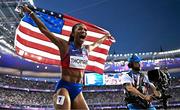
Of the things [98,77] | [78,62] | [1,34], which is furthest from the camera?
[98,77]

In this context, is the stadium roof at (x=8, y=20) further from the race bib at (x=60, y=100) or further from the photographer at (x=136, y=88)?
the race bib at (x=60, y=100)

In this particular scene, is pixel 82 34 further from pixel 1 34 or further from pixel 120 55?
pixel 120 55

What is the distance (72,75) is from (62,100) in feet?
1.90

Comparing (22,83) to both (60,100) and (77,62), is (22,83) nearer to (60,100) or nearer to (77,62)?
(77,62)

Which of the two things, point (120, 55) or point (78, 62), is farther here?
point (120, 55)

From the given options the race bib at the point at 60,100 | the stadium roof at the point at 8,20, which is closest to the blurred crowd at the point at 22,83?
the stadium roof at the point at 8,20

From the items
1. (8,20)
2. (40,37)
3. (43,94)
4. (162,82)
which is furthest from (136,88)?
(43,94)

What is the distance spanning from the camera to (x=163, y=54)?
56031mm

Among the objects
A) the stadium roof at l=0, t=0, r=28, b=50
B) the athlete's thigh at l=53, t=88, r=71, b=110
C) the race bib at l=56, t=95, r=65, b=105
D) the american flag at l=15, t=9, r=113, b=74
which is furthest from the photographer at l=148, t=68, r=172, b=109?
the stadium roof at l=0, t=0, r=28, b=50

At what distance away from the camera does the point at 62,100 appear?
545 centimetres

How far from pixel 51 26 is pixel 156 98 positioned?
19.7 feet

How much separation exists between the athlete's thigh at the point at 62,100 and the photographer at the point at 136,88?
158 centimetres

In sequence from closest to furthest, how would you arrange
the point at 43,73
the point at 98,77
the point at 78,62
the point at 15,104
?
1. the point at 78,62
2. the point at 15,104
3. the point at 98,77
4. the point at 43,73

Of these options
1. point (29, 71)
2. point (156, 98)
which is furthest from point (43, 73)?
point (156, 98)
